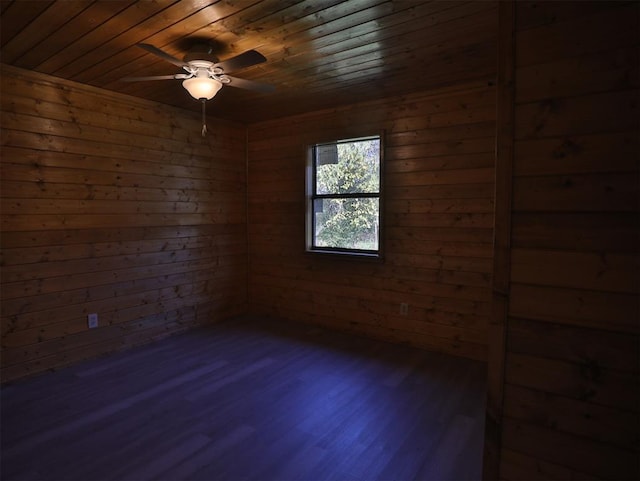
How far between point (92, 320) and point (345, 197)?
8.93ft

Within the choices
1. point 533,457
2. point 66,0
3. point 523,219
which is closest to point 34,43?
point 66,0

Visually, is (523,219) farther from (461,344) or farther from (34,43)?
(34,43)

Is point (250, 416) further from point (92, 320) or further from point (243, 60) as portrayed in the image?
point (243, 60)

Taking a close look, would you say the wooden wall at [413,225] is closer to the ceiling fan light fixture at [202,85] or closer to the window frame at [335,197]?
the window frame at [335,197]

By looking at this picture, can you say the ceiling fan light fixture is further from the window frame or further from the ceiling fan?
the window frame

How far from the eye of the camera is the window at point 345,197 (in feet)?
12.5

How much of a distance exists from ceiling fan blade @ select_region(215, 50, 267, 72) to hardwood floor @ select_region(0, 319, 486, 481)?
2.18 meters

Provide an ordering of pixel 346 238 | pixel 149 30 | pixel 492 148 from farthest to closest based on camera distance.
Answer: pixel 346 238 < pixel 492 148 < pixel 149 30

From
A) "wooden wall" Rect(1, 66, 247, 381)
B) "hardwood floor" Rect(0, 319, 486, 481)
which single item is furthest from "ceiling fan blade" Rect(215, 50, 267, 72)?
"hardwood floor" Rect(0, 319, 486, 481)

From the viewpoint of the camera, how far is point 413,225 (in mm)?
3504

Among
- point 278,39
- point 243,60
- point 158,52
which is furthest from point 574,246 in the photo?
point 158,52

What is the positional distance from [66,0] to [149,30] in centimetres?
42

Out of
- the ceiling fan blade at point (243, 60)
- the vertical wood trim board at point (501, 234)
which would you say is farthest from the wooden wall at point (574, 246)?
the ceiling fan blade at point (243, 60)

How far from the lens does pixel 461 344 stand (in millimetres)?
3326
